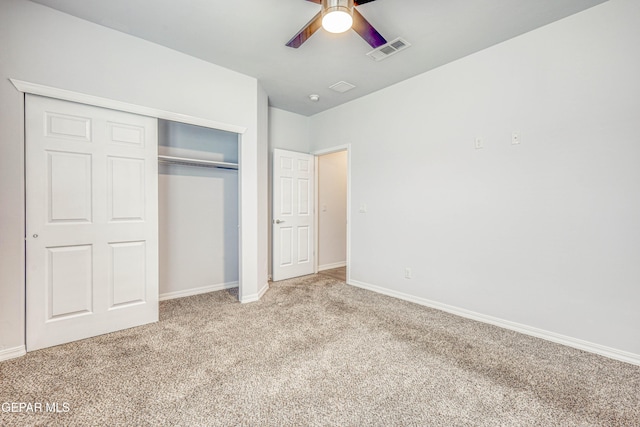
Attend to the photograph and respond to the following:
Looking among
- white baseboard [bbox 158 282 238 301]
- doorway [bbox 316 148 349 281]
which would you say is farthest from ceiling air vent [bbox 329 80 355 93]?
white baseboard [bbox 158 282 238 301]

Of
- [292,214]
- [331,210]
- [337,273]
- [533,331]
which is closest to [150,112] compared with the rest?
[292,214]

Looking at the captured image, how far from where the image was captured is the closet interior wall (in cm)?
351

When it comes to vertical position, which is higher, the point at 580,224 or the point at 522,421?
the point at 580,224

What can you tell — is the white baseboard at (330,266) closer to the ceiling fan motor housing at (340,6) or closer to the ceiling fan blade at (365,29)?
the ceiling fan blade at (365,29)

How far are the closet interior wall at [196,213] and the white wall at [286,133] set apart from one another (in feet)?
2.06

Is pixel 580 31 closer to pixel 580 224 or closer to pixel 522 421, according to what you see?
pixel 580 224

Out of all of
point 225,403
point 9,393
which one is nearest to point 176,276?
point 9,393

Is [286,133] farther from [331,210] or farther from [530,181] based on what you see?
[530,181]

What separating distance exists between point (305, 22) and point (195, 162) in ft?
6.73

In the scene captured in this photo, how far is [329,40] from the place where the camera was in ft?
8.83

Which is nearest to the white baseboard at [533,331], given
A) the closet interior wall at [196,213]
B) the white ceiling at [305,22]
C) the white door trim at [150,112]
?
the white door trim at [150,112]

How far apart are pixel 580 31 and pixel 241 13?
112 inches

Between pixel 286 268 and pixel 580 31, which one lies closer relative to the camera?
pixel 580 31

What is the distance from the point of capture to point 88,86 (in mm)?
2449
